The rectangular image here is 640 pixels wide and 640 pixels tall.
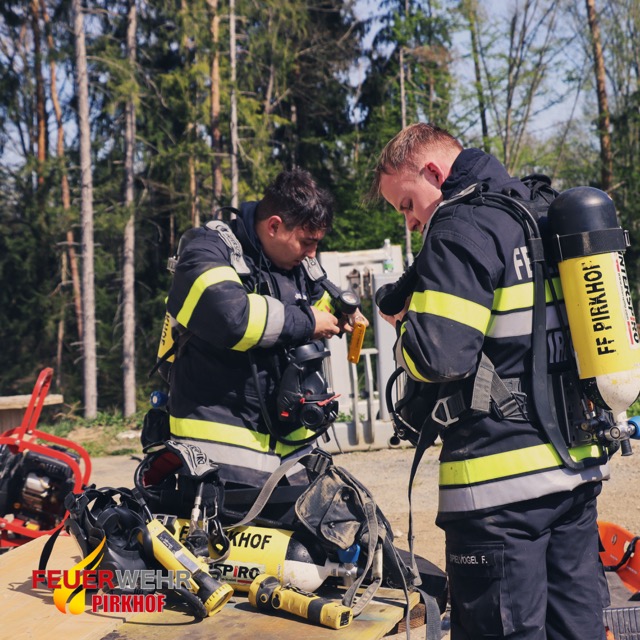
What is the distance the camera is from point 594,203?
2326 mm

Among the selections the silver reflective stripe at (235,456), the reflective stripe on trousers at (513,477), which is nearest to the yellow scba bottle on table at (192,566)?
the silver reflective stripe at (235,456)

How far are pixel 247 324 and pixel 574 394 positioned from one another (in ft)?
3.84

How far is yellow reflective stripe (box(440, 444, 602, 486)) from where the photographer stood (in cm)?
229

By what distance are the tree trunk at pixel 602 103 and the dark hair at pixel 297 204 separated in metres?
20.0

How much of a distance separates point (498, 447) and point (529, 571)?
0.36 meters

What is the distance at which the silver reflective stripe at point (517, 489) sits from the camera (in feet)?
7.45

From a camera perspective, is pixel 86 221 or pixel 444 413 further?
pixel 86 221

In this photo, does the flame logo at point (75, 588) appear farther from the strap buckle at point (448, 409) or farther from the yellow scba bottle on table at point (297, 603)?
the strap buckle at point (448, 409)

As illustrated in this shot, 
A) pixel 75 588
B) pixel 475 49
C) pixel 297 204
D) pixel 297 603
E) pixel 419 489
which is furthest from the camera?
pixel 475 49

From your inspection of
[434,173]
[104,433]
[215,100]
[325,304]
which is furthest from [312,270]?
[215,100]

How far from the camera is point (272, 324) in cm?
294

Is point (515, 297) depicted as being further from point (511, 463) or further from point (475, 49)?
point (475, 49)

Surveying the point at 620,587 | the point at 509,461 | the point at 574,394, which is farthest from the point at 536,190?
the point at 620,587

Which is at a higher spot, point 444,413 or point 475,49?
point 475,49
